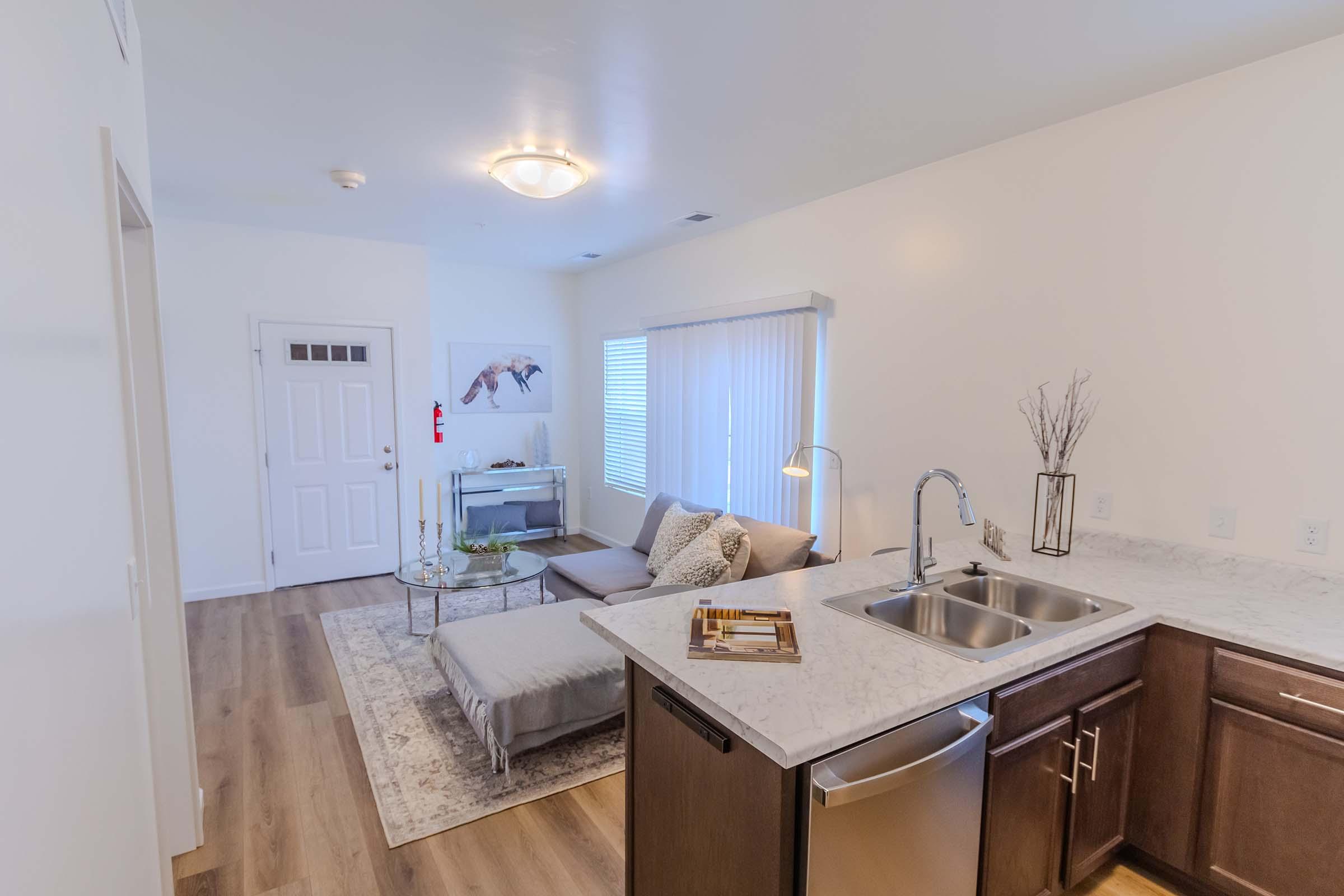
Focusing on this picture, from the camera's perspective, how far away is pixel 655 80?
228cm

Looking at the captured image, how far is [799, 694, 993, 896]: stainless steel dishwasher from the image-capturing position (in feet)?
4.13

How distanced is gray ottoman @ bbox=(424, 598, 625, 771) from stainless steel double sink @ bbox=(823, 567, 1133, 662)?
45.2 inches

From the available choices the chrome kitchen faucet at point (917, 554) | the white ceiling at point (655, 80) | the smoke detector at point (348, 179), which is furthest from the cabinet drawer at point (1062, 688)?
the smoke detector at point (348, 179)

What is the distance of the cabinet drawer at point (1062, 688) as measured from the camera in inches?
62.5

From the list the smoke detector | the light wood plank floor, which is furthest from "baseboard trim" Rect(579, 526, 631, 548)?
the smoke detector

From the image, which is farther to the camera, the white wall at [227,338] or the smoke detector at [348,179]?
the white wall at [227,338]

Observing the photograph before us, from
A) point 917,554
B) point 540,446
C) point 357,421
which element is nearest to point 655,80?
point 917,554

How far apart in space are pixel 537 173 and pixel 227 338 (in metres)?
2.97

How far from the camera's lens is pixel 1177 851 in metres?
1.90

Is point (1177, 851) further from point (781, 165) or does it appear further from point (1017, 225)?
point (781, 165)

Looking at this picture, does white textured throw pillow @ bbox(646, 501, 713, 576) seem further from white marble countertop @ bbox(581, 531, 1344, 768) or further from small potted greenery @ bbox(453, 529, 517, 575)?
white marble countertop @ bbox(581, 531, 1344, 768)

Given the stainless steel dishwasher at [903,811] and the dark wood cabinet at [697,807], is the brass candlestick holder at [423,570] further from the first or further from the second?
the stainless steel dishwasher at [903,811]

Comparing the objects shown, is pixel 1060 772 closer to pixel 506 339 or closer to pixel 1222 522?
pixel 1222 522

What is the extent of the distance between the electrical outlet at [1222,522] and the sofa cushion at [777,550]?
1541 millimetres
